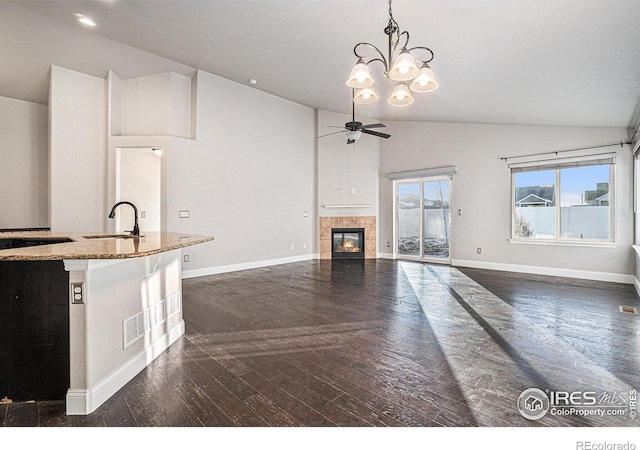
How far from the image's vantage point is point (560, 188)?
5.48m

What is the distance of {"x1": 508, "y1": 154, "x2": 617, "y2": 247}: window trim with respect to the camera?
16.2 feet

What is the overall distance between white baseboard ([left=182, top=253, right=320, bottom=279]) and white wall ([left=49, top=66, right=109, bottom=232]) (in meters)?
1.65

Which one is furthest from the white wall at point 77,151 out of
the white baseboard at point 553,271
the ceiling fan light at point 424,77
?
the white baseboard at point 553,271

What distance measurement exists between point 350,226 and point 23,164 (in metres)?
6.53

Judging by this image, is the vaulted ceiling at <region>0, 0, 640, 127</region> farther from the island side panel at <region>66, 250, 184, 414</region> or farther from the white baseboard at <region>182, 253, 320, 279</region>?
the white baseboard at <region>182, 253, 320, 279</region>

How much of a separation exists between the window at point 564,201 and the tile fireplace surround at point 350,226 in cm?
309

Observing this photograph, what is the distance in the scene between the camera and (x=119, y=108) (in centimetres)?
527

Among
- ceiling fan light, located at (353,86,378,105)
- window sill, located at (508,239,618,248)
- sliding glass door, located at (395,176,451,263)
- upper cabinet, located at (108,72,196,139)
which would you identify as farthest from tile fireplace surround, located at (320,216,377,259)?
ceiling fan light, located at (353,86,378,105)

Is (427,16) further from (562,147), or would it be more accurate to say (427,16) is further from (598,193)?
(598,193)

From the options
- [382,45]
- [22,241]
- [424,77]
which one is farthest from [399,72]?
[22,241]

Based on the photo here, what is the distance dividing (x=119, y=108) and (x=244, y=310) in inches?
170

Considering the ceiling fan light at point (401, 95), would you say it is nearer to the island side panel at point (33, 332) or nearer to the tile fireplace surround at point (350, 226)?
the island side panel at point (33, 332)

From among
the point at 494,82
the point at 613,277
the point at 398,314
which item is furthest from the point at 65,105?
the point at 613,277
